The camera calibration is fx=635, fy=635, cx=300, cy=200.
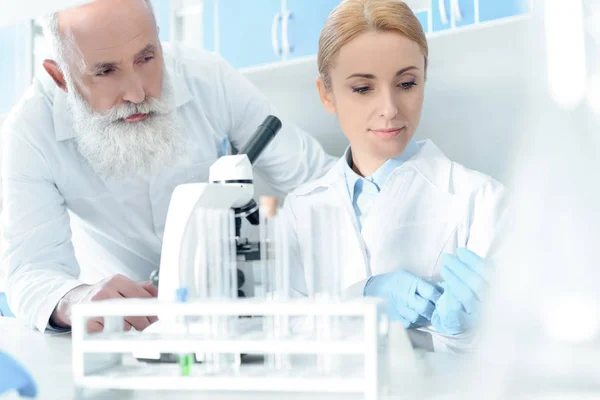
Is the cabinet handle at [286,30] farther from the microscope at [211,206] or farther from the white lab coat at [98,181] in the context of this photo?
the microscope at [211,206]

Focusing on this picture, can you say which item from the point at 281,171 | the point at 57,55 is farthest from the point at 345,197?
the point at 57,55

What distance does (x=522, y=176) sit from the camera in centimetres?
46

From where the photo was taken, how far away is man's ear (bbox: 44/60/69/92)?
54.2 inches

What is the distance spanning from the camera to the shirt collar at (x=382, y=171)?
3.76ft

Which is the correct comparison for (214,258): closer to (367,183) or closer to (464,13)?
(367,183)

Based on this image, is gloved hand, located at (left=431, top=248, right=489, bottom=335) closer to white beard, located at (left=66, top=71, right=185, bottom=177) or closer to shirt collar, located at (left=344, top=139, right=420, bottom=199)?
shirt collar, located at (left=344, top=139, right=420, bottom=199)

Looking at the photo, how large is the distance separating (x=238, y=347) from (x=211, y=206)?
0.62ft

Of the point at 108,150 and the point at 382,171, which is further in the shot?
the point at 108,150

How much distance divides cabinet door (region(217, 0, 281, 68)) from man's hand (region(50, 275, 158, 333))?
906 mm

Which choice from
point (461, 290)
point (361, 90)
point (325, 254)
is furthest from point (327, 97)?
point (325, 254)

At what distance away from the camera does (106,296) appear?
3.35 feet

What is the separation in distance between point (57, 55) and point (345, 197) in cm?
69

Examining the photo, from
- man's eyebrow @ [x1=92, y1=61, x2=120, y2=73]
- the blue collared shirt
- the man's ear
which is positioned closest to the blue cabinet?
the man's ear

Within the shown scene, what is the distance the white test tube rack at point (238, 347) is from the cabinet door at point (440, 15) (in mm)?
1006
